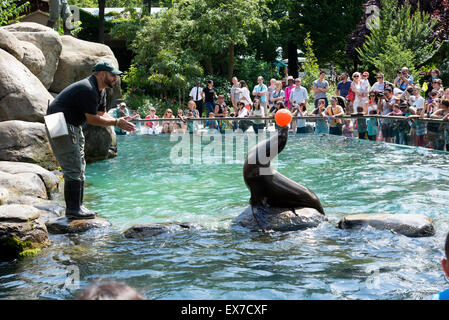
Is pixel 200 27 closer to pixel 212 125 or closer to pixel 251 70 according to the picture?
pixel 251 70

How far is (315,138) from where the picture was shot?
1528cm

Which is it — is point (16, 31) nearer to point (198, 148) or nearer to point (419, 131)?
point (198, 148)

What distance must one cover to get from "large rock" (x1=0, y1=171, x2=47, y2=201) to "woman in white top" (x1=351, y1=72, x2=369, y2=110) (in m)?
10.0

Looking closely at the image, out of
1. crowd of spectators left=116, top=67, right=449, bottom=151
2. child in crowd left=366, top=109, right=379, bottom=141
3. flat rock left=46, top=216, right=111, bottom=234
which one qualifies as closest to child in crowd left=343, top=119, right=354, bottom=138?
crowd of spectators left=116, top=67, right=449, bottom=151

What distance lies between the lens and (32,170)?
30.7ft

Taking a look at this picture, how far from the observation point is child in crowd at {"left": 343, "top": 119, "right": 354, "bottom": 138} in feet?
48.6

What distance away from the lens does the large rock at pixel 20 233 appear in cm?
571

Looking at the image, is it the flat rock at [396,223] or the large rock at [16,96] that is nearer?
the flat rock at [396,223]

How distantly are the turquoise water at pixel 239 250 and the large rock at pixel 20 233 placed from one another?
0.55 ft

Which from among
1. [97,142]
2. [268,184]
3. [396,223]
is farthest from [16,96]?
[396,223]

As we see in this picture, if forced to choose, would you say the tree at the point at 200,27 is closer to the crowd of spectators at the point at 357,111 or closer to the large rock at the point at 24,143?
the crowd of spectators at the point at 357,111

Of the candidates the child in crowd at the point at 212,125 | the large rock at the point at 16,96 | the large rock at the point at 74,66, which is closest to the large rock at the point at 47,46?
the large rock at the point at 74,66

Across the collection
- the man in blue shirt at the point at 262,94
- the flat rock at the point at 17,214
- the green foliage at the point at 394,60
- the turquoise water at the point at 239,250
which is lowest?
the turquoise water at the point at 239,250

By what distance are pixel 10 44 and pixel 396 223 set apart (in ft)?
29.3
